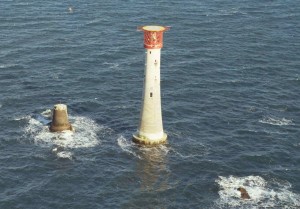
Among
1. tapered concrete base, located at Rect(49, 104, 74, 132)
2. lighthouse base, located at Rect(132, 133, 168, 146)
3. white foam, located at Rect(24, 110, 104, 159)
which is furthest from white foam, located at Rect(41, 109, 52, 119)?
lighthouse base, located at Rect(132, 133, 168, 146)

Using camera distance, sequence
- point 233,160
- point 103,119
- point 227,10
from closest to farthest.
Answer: point 233,160
point 103,119
point 227,10

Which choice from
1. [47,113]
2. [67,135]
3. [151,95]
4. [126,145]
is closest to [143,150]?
[126,145]

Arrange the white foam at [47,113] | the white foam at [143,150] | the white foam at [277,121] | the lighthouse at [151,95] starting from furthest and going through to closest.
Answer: the white foam at [47,113], the white foam at [277,121], the white foam at [143,150], the lighthouse at [151,95]

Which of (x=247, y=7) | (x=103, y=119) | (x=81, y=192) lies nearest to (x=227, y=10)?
(x=247, y=7)

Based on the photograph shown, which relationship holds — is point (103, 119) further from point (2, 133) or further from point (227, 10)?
point (227, 10)

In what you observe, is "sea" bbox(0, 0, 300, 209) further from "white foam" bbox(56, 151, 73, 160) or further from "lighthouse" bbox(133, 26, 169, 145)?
"lighthouse" bbox(133, 26, 169, 145)

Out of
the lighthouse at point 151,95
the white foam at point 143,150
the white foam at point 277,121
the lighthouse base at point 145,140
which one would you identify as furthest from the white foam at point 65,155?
the white foam at point 277,121

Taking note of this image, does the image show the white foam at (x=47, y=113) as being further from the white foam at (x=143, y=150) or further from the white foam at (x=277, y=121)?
the white foam at (x=277, y=121)

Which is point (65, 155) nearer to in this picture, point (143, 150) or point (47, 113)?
point (143, 150)
